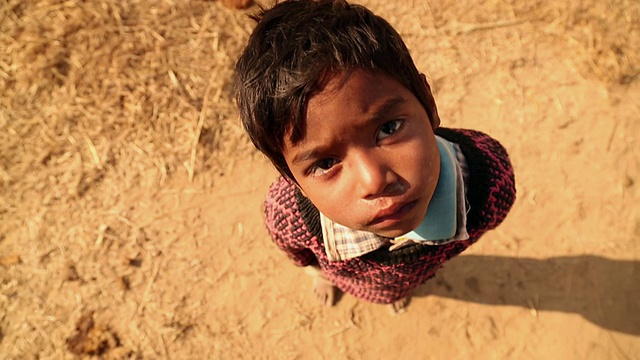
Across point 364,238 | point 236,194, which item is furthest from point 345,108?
point 236,194

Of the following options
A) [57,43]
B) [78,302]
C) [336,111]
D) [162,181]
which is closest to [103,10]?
[57,43]

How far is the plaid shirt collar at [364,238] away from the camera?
1.49m

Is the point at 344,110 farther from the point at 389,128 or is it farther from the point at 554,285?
the point at 554,285

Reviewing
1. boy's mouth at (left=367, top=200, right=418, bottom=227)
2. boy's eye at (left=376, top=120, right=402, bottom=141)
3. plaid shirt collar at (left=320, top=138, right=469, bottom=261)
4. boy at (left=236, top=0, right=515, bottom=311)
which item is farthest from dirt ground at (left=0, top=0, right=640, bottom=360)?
boy's eye at (left=376, top=120, right=402, bottom=141)

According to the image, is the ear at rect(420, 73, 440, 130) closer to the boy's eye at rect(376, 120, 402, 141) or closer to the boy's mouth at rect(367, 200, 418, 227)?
the boy's eye at rect(376, 120, 402, 141)

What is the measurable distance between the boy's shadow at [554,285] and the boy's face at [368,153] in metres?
1.64

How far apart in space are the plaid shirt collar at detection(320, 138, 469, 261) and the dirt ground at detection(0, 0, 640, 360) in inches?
50.6

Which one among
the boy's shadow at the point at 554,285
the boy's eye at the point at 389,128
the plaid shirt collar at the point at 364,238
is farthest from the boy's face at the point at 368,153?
the boy's shadow at the point at 554,285

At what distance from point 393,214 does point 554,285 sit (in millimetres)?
1898

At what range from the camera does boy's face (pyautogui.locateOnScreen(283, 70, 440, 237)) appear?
1.13 metres

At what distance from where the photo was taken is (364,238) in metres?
1.50

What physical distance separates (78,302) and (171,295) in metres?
0.55

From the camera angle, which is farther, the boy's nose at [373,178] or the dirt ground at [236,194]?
the dirt ground at [236,194]

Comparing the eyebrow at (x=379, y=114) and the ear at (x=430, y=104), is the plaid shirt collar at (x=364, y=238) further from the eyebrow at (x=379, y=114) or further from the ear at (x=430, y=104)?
the eyebrow at (x=379, y=114)
